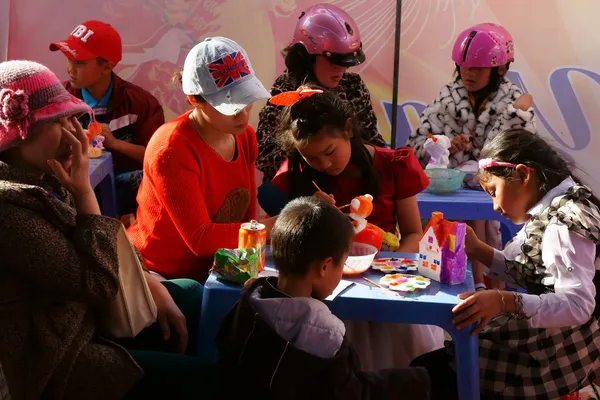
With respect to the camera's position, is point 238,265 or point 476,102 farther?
point 476,102

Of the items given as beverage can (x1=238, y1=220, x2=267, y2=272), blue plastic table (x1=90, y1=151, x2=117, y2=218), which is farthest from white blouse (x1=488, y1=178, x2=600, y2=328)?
blue plastic table (x1=90, y1=151, x2=117, y2=218)

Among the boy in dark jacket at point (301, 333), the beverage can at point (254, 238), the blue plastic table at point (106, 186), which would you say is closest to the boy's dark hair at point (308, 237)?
the boy in dark jacket at point (301, 333)

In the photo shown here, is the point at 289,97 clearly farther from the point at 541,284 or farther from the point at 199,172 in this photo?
the point at 541,284

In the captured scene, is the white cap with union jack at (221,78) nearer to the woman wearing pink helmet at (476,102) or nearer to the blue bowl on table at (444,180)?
the blue bowl on table at (444,180)

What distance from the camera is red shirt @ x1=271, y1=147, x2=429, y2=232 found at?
2777mm

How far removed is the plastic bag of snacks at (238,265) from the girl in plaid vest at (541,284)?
68cm

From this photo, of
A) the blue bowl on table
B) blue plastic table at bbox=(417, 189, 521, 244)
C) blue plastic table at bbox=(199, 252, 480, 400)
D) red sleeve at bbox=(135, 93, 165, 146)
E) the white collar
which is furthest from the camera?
red sleeve at bbox=(135, 93, 165, 146)

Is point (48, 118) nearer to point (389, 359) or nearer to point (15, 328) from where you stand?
point (15, 328)

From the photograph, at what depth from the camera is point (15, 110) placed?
188 cm

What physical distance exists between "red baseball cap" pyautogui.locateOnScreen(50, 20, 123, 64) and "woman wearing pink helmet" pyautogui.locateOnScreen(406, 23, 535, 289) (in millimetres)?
1702

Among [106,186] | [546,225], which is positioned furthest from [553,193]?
[106,186]

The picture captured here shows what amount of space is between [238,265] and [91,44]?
2329mm

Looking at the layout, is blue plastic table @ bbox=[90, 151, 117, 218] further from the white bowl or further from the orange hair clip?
the white bowl

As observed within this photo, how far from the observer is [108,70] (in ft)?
13.5
